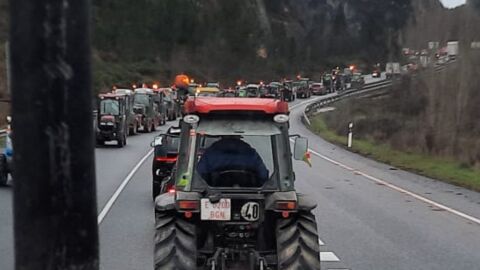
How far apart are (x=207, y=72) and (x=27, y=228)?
103499mm

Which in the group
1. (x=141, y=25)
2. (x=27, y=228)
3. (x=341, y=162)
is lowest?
(x=341, y=162)

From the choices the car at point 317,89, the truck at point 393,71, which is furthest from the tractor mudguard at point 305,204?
the car at point 317,89

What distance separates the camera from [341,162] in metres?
32.3

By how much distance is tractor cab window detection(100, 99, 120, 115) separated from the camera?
39856 mm

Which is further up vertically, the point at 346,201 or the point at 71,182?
the point at 71,182

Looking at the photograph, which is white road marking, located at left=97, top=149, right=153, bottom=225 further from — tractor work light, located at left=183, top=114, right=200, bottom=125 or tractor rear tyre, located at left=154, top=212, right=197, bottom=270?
tractor work light, located at left=183, top=114, right=200, bottom=125

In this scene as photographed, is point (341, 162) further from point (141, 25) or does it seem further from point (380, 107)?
point (141, 25)

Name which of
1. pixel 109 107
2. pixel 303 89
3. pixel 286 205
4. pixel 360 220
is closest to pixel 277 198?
pixel 286 205

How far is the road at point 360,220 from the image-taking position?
11.2m

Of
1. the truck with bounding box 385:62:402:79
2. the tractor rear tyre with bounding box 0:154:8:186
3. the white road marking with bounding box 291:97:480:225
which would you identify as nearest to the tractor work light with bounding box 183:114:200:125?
the white road marking with bounding box 291:97:480:225

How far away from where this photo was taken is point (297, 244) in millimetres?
8148

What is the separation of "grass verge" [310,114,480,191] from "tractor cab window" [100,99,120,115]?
36.6 ft

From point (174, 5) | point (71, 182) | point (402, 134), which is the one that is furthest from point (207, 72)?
point (71, 182)

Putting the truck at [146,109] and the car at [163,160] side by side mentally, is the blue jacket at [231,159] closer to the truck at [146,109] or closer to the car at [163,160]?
the car at [163,160]
